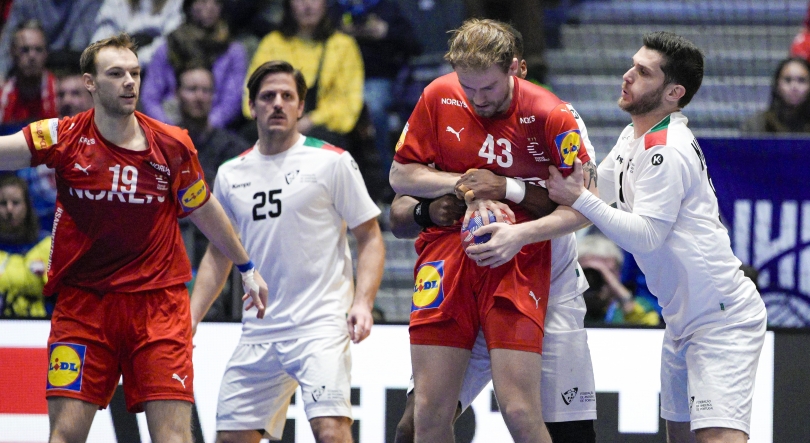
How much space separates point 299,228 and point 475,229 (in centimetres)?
158

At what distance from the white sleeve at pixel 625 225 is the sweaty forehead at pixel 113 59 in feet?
6.69

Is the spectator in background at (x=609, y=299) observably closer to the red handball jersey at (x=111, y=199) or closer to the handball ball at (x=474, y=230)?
the handball ball at (x=474, y=230)

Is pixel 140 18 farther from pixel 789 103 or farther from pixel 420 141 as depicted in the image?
pixel 789 103

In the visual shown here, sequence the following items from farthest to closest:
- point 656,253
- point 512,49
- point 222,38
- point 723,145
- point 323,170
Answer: point 222,38
point 723,145
point 323,170
point 656,253
point 512,49

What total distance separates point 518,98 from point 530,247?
0.60 m

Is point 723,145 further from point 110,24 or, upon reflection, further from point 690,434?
point 110,24

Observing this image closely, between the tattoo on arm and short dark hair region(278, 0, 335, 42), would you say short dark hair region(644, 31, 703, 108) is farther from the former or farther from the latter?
short dark hair region(278, 0, 335, 42)

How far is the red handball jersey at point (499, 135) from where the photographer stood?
13.4 feet

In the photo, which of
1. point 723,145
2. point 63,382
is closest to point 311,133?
point 723,145

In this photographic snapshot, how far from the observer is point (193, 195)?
15.4ft

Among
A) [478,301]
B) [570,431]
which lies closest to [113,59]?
[478,301]

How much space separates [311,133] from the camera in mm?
7793

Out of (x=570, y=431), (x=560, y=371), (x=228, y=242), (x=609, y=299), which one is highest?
(x=228, y=242)

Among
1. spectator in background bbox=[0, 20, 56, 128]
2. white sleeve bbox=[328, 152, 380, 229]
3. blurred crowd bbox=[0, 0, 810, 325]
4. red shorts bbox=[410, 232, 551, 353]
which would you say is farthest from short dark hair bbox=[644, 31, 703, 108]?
spectator in background bbox=[0, 20, 56, 128]
